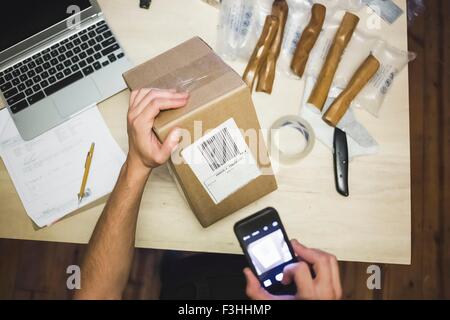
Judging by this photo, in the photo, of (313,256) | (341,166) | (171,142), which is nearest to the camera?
(171,142)

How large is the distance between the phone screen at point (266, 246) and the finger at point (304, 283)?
0.27ft

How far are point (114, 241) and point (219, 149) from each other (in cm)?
31

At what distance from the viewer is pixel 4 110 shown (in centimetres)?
92

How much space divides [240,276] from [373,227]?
354 mm

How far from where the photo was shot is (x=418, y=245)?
1.42 metres

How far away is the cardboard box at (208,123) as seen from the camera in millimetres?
645

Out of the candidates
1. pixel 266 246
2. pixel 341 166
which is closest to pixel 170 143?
pixel 266 246

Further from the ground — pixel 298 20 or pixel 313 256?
pixel 298 20

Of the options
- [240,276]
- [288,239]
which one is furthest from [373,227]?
[240,276]

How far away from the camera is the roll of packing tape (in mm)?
851

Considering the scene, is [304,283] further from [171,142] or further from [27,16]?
[27,16]

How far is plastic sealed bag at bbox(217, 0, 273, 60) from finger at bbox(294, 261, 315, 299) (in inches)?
18.6

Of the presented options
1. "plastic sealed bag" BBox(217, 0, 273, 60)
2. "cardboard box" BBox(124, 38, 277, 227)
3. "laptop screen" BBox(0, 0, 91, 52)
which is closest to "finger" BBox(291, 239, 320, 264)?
"cardboard box" BBox(124, 38, 277, 227)
